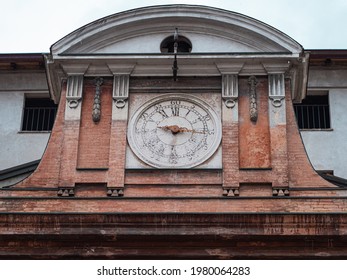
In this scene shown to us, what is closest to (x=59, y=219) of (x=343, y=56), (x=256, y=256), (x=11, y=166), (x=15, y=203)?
(x=15, y=203)

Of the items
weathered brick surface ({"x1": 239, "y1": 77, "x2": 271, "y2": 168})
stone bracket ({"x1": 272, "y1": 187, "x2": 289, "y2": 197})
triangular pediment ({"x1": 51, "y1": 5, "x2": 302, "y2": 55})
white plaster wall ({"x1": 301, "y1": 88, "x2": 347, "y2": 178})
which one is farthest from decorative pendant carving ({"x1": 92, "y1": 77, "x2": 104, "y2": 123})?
white plaster wall ({"x1": 301, "y1": 88, "x2": 347, "y2": 178})

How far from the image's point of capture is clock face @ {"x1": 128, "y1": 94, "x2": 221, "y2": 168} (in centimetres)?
2266

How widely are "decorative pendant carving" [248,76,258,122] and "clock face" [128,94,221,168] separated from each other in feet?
2.47

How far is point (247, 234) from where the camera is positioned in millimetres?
21219

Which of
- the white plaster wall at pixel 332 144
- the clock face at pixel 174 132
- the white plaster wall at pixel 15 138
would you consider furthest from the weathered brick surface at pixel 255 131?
the white plaster wall at pixel 15 138

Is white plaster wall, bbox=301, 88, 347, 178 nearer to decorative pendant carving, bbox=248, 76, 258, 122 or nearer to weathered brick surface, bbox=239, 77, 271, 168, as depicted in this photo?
weathered brick surface, bbox=239, 77, 271, 168

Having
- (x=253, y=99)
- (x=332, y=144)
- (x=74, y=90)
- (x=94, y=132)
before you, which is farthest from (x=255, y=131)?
(x=332, y=144)

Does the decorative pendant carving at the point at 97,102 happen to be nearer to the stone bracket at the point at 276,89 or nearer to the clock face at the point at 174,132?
the clock face at the point at 174,132

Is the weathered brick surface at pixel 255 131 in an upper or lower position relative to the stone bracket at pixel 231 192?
upper

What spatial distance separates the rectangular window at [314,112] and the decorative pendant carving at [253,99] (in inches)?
175

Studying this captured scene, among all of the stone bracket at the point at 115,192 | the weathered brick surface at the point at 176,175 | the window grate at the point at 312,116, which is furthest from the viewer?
the window grate at the point at 312,116

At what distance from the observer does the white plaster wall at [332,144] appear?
26.8 metres

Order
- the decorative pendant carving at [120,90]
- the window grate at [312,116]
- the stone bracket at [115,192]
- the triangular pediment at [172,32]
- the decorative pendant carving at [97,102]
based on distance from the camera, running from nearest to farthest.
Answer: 1. the stone bracket at [115,192]
2. the decorative pendant carving at [97,102]
3. the decorative pendant carving at [120,90]
4. the triangular pediment at [172,32]
5. the window grate at [312,116]

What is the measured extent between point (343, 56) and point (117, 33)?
6.64 m
